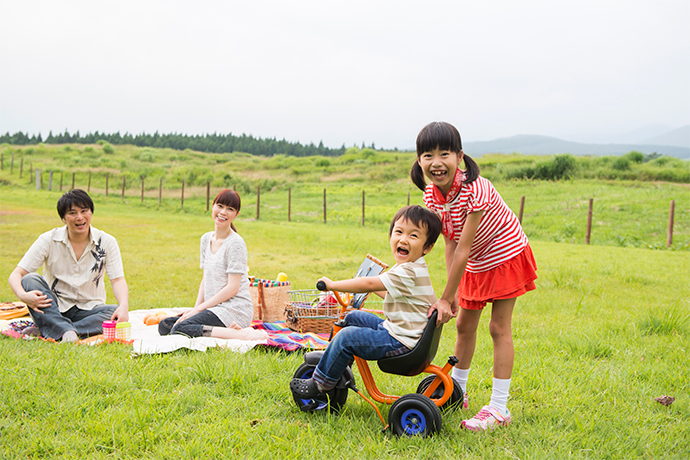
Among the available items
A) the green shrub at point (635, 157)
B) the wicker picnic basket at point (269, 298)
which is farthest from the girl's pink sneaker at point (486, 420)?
the green shrub at point (635, 157)

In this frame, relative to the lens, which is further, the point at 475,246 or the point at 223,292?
the point at 223,292

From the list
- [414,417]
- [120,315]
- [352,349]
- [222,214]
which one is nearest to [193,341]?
[120,315]

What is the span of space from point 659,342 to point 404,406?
3.15 metres

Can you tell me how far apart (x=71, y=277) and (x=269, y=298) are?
1956mm

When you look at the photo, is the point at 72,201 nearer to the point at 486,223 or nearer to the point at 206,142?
the point at 486,223

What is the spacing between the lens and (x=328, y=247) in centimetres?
1223

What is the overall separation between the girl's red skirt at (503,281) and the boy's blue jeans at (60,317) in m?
3.34

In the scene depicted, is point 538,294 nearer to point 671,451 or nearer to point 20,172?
point 671,451

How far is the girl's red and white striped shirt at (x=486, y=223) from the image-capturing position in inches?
110

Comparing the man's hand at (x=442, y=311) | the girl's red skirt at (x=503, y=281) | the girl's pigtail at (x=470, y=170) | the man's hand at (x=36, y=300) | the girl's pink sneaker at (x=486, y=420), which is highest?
the girl's pigtail at (x=470, y=170)

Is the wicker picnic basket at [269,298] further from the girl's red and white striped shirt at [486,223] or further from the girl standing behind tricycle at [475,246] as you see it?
the girl's red and white striped shirt at [486,223]

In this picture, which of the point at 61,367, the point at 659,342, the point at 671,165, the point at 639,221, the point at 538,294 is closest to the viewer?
the point at 61,367

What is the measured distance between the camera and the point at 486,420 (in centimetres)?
286

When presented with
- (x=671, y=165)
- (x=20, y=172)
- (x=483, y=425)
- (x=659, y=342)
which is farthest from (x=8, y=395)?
(x=20, y=172)
